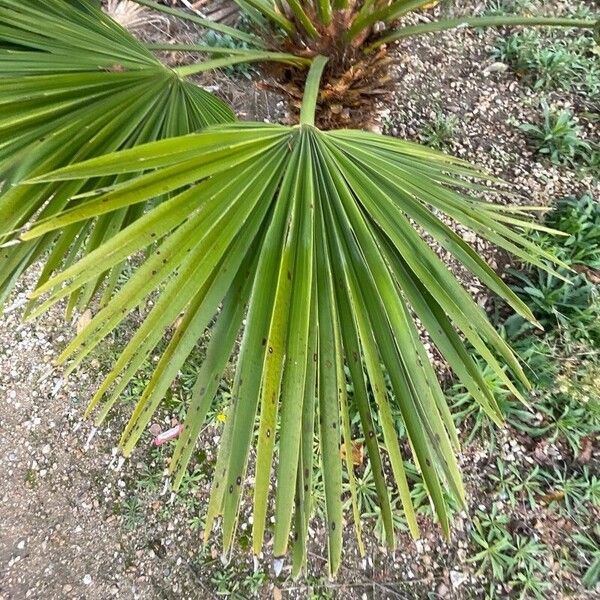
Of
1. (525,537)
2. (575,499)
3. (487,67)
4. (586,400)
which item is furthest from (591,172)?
(525,537)

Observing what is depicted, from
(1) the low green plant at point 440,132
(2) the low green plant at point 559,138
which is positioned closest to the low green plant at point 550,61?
(2) the low green plant at point 559,138

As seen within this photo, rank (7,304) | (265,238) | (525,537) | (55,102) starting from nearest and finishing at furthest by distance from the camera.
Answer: (265,238) < (55,102) < (525,537) < (7,304)

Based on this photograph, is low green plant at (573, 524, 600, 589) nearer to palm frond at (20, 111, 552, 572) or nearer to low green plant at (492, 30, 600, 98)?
palm frond at (20, 111, 552, 572)

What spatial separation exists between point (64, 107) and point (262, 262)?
19.5 inches

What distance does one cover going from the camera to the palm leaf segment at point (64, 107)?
37.9 inches

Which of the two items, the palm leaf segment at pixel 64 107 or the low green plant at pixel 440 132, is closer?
the palm leaf segment at pixel 64 107

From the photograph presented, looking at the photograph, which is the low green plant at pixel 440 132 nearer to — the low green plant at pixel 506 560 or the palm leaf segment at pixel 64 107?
the palm leaf segment at pixel 64 107

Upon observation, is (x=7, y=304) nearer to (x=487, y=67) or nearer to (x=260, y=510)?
(x=260, y=510)

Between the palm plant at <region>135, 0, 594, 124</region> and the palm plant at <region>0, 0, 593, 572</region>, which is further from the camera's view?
the palm plant at <region>135, 0, 594, 124</region>

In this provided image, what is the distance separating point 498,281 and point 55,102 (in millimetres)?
838

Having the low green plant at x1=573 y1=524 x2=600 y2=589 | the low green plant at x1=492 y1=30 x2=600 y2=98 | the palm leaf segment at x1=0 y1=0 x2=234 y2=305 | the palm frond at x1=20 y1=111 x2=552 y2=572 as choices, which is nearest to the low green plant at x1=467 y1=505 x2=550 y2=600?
the low green plant at x1=573 y1=524 x2=600 y2=589

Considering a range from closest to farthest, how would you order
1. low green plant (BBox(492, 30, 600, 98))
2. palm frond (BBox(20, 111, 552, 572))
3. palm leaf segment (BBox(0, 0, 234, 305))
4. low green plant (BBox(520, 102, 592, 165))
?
palm frond (BBox(20, 111, 552, 572))
palm leaf segment (BBox(0, 0, 234, 305))
low green plant (BBox(520, 102, 592, 165))
low green plant (BBox(492, 30, 600, 98))

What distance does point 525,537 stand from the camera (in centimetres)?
154

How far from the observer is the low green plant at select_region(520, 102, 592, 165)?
1979mm
